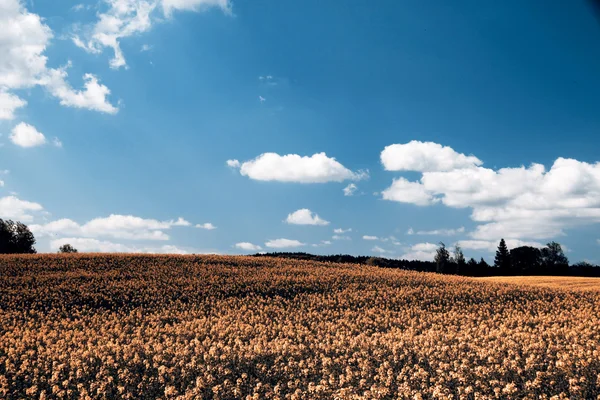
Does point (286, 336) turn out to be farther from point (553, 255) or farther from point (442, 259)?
point (553, 255)

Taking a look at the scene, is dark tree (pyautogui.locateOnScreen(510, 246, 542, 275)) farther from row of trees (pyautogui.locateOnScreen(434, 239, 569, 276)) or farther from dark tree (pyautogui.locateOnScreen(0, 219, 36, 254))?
dark tree (pyautogui.locateOnScreen(0, 219, 36, 254))

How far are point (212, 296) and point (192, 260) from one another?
17.8 m

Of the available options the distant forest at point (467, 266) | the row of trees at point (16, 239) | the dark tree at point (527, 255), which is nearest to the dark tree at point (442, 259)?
the distant forest at point (467, 266)

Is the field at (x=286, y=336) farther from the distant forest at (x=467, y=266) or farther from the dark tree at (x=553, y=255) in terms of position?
the dark tree at (x=553, y=255)

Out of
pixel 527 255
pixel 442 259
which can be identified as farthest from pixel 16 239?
pixel 527 255

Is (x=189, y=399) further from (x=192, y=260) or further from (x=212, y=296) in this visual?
(x=192, y=260)

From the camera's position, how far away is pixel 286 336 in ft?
74.0

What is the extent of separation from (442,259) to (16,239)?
77406mm

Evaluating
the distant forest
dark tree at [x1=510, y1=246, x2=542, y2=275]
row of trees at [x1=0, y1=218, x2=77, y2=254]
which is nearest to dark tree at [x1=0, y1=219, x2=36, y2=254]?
row of trees at [x1=0, y1=218, x2=77, y2=254]

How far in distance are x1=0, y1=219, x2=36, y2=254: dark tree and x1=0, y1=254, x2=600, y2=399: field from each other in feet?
185

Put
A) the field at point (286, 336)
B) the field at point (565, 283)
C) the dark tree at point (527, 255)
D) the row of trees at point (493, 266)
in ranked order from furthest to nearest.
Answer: the dark tree at point (527, 255) → the row of trees at point (493, 266) → the field at point (565, 283) → the field at point (286, 336)

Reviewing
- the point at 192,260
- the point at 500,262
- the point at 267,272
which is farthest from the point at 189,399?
the point at 500,262

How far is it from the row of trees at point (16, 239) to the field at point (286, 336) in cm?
5652

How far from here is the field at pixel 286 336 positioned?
51.0 feet
